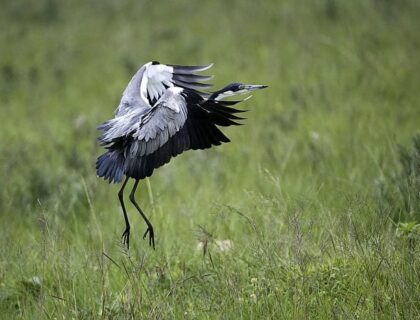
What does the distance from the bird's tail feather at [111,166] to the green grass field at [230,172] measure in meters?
0.34

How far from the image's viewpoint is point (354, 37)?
8.86 m

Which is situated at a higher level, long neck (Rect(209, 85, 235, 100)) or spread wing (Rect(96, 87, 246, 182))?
long neck (Rect(209, 85, 235, 100))

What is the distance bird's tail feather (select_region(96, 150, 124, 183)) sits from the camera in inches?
134

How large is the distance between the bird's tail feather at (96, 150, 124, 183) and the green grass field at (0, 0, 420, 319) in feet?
1.11

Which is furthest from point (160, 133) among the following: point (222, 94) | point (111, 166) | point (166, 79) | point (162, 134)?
point (166, 79)

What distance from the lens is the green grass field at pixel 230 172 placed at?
9.45 ft

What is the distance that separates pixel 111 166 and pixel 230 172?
7.73 feet

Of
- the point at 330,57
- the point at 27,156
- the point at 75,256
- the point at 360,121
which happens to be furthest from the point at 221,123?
the point at 330,57

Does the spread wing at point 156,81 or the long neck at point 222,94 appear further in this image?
the spread wing at point 156,81

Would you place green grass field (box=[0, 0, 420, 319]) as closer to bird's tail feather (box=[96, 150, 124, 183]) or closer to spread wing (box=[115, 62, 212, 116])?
bird's tail feather (box=[96, 150, 124, 183])

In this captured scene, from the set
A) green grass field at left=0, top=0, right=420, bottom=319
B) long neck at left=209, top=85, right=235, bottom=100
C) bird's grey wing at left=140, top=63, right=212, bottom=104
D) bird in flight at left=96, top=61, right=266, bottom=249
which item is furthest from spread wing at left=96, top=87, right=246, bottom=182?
bird's grey wing at left=140, top=63, right=212, bottom=104

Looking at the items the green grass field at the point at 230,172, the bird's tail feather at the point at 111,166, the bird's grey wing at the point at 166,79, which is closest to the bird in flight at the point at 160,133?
the bird's tail feather at the point at 111,166

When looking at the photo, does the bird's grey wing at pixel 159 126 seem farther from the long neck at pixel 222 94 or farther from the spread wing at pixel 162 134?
the long neck at pixel 222 94

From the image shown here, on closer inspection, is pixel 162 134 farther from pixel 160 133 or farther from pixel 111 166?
pixel 111 166
